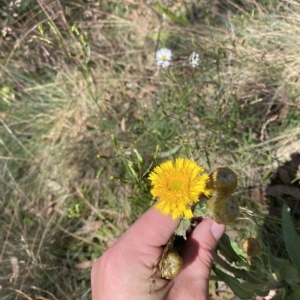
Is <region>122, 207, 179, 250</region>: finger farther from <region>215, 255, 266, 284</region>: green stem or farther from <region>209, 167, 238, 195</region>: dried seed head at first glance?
<region>215, 255, 266, 284</region>: green stem

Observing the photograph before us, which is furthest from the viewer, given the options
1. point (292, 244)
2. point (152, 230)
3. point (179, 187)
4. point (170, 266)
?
point (292, 244)

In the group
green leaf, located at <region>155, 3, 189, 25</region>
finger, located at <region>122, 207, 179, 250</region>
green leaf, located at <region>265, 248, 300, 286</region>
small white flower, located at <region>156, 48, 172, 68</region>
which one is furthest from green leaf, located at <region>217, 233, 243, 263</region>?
green leaf, located at <region>155, 3, 189, 25</region>

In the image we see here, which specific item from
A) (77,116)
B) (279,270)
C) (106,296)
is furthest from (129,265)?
(77,116)

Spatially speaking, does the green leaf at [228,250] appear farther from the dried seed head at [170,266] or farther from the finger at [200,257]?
the dried seed head at [170,266]

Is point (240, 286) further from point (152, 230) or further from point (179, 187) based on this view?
point (179, 187)

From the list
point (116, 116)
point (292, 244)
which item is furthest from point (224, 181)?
point (116, 116)
